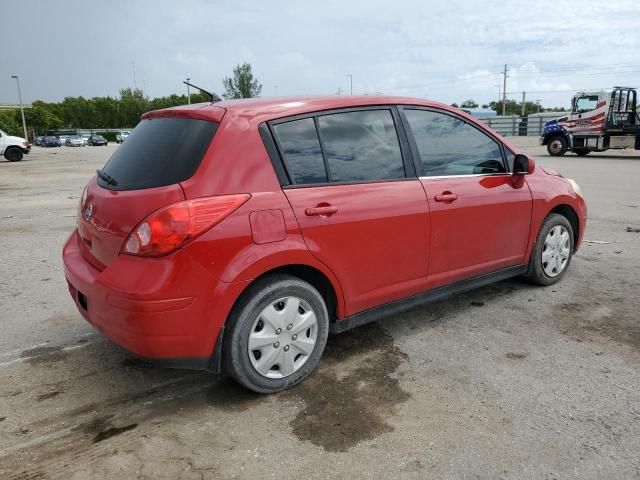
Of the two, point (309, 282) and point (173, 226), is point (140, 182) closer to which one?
point (173, 226)

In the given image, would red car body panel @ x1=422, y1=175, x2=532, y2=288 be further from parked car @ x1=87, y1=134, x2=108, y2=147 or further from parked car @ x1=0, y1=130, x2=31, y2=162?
parked car @ x1=87, y1=134, x2=108, y2=147

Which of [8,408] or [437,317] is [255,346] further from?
[437,317]

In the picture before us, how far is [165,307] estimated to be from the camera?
2553 mm

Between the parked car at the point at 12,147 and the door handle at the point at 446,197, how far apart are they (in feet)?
89.3

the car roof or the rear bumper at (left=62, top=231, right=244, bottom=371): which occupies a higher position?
the car roof

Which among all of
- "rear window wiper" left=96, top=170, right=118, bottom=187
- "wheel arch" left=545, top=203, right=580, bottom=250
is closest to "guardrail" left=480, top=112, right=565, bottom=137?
"wheel arch" left=545, top=203, right=580, bottom=250

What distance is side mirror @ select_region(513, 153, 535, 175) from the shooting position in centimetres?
408

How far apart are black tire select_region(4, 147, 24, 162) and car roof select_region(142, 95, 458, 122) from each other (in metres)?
26.4

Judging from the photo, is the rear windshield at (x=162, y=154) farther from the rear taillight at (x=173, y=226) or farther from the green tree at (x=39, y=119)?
the green tree at (x=39, y=119)

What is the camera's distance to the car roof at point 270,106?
2.93 m

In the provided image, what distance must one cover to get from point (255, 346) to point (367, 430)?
Answer: 0.73 metres

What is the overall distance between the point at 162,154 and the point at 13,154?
2728 centimetres

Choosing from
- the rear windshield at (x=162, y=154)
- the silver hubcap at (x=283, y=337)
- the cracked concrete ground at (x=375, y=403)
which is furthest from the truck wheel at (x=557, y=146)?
the rear windshield at (x=162, y=154)

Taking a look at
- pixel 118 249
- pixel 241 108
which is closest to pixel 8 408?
pixel 118 249
